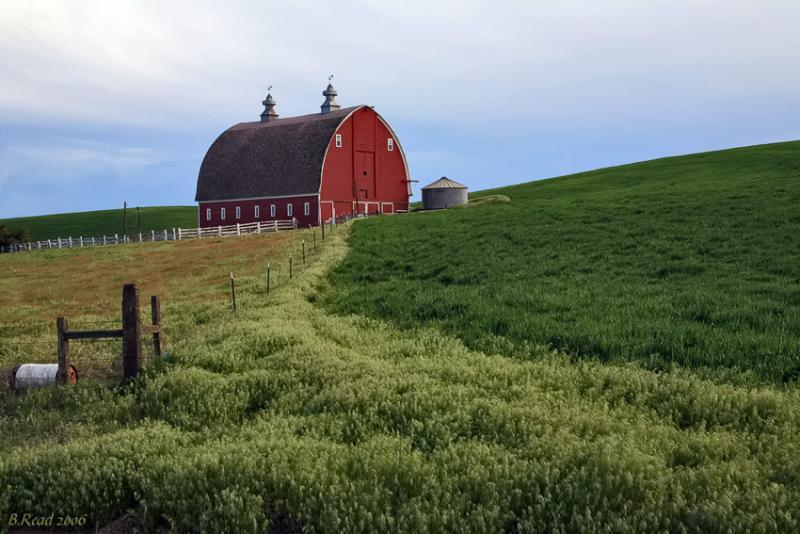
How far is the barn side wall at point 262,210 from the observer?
5822 cm

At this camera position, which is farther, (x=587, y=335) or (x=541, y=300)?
(x=541, y=300)

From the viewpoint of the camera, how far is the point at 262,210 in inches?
2415

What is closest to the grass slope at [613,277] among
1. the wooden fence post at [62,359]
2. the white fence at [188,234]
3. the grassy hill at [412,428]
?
the grassy hill at [412,428]

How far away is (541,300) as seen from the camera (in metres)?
16.9

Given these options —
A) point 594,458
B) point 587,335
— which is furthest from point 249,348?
point 594,458

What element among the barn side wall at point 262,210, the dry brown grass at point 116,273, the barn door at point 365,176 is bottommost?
the dry brown grass at point 116,273

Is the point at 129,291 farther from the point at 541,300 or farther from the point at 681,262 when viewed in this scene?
the point at 681,262

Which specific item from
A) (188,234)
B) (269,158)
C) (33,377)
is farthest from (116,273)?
(269,158)

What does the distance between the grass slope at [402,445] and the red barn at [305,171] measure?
4534 cm

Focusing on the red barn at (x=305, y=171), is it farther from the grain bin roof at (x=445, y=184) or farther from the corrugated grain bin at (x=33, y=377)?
the corrugated grain bin at (x=33, y=377)

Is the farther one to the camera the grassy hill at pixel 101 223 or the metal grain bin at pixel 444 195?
the grassy hill at pixel 101 223

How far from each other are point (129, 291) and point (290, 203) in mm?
46377

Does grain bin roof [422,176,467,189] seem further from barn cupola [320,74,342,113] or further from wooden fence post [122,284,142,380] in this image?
wooden fence post [122,284,142,380]

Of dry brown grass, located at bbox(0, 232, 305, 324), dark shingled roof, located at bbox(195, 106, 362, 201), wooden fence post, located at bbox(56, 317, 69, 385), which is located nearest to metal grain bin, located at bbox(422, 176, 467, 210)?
dark shingled roof, located at bbox(195, 106, 362, 201)
